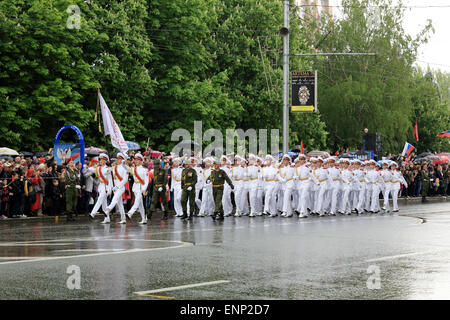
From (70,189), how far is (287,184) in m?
7.00

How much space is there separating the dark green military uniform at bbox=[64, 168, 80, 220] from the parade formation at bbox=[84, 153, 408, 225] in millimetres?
815

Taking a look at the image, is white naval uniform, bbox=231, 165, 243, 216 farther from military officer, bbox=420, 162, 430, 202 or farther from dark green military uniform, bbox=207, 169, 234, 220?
military officer, bbox=420, 162, 430, 202

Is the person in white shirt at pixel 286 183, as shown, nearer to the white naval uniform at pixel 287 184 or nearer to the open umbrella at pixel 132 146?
the white naval uniform at pixel 287 184

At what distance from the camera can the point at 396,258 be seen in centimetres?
1204

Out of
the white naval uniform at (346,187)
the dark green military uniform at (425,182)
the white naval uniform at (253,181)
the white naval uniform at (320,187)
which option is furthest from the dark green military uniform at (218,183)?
the dark green military uniform at (425,182)

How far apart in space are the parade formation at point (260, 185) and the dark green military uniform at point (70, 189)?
82 cm

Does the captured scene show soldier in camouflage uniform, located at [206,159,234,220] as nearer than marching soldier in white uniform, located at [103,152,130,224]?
No

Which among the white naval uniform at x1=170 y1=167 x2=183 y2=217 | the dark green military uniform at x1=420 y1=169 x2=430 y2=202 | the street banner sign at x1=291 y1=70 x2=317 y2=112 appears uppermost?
the street banner sign at x1=291 y1=70 x2=317 y2=112

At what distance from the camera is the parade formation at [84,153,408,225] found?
22203 millimetres

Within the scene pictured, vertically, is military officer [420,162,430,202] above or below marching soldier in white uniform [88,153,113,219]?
below

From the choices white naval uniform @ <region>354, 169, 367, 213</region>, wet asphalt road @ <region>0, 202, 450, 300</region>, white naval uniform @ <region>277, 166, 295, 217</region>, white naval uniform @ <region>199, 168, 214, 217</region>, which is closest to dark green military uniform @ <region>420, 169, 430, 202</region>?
white naval uniform @ <region>354, 169, 367, 213</region>

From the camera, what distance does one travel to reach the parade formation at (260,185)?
22.2m

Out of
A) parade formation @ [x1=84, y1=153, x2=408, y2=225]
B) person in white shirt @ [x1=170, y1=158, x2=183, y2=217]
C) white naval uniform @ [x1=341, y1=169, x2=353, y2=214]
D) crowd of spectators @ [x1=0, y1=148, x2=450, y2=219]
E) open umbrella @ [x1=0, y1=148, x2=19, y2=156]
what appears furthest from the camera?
open umbrella @ [x1=0, y1=148, x2=19, y2=156]
